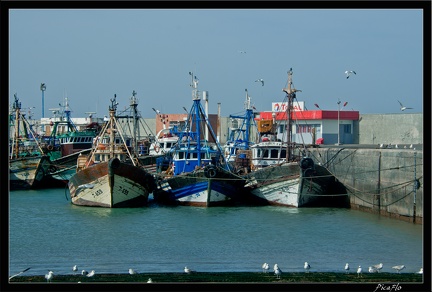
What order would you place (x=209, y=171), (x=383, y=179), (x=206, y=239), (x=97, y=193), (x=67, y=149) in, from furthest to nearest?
1. (x=67, y=149)
2. (x=97, y=193)
3. (x=209, y=171)
4. (x=383, y=179)
5. (x=206, y=239)

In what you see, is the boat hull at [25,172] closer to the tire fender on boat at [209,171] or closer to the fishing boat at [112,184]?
the fishing boat at [112,184]

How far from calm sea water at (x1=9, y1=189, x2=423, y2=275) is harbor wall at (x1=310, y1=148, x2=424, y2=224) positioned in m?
0.43

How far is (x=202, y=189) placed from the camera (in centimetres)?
2291

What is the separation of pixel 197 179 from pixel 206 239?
5623 millimetres

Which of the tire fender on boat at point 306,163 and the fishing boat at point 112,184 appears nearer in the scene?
the tire fender on boat at point 306,163

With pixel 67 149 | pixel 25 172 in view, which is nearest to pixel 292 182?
pixel 25 172

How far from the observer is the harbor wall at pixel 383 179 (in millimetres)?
18219

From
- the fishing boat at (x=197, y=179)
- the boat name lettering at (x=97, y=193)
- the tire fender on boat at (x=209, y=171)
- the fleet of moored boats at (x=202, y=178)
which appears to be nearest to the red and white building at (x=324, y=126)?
the fleet of moored boats at (x=202, y=178)

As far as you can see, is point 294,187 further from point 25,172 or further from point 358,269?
point 25,172

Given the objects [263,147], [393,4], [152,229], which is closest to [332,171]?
[263,147]

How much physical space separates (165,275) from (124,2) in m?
5.87

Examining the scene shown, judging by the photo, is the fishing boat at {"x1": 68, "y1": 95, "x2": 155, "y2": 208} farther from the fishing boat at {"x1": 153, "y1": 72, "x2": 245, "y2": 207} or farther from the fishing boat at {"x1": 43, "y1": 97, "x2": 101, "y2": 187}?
the fishing boat at {"x1": 43, "y1": 97, "x2": 101, "y2": 187}

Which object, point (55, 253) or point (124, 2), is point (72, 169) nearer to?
point (55, 253)

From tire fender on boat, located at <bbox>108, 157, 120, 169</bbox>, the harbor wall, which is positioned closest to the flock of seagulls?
the harbor wall
